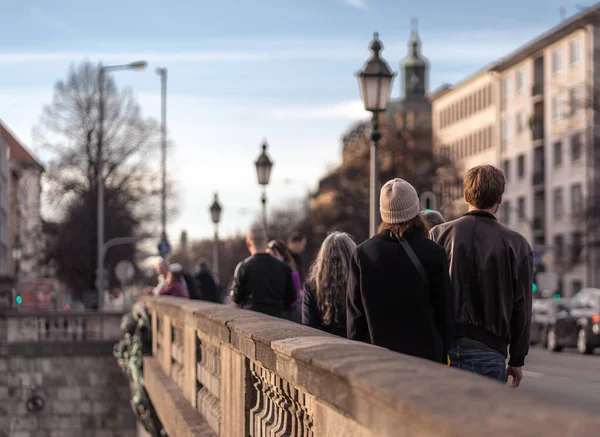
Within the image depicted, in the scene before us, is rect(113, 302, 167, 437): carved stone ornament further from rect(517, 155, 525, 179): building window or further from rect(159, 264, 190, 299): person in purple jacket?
rect(517, 155, 525, 179): building window

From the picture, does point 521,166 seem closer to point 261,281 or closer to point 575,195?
point 575,195

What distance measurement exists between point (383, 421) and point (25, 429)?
29.4 m

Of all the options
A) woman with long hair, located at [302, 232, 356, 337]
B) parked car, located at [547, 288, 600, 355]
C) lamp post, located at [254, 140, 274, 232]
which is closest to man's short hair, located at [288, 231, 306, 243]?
woman with long hair, located at [302, 232, 356, 337]

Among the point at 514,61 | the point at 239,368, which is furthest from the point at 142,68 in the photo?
the point at 239,368

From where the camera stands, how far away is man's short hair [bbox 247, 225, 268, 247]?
12008 millimetres

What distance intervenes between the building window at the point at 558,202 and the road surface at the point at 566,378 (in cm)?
4514

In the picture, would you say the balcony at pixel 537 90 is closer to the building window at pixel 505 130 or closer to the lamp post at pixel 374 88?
the building window at pixel 505 130

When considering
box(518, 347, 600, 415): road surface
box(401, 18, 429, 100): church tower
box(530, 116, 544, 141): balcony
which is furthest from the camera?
box(401, 18, 429, 100): church tower

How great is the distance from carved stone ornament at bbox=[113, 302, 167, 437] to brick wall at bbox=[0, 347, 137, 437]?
7.11 m

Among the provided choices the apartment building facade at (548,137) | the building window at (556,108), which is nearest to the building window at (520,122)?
the apartment building facade at (548,137)

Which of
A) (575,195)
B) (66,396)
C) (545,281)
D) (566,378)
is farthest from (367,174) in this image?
(566,378)

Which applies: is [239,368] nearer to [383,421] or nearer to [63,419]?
[383,421]

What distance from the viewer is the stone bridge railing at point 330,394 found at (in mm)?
2771

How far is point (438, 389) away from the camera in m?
3.18
